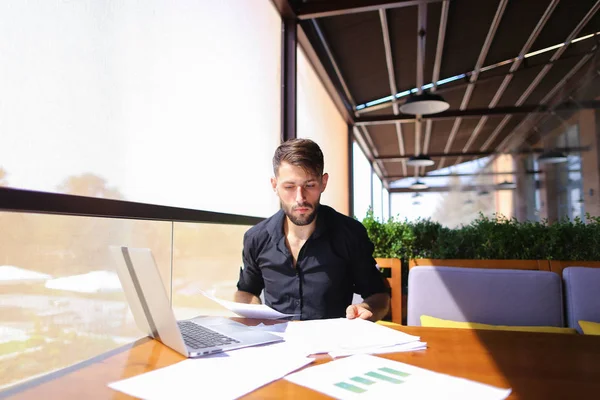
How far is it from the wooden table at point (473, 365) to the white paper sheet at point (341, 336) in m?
0.05

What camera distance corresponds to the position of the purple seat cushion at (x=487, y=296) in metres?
2.14

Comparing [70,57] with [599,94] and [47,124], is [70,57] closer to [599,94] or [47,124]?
[47,124]

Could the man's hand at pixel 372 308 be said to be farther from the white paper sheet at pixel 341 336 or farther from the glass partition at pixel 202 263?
the glass partition at pixel 202 263

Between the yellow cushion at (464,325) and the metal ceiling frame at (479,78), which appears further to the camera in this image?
the metal ceiling frame at (479,78)

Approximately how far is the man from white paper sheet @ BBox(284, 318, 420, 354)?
1.32ft

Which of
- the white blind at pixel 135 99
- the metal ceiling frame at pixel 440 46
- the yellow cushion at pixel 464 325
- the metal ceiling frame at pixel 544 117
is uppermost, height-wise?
the metal ceiling frame at pixel 440 46

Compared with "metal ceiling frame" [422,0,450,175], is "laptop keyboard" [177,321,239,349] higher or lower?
lower

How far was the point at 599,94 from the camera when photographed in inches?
232

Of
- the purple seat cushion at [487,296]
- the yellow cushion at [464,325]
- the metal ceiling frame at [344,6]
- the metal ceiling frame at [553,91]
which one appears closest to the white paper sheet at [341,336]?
the yellow cushion at [464,325]

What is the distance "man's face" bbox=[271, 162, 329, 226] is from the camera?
1.61 metres

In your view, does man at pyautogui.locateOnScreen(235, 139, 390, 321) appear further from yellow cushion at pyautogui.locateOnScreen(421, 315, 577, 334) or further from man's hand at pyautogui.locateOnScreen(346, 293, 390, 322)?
yellow cushion at pyautogui.locateOnScreen(421, 315, 577, 334)

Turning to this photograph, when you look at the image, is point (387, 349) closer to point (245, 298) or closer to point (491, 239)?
point (245, 298)

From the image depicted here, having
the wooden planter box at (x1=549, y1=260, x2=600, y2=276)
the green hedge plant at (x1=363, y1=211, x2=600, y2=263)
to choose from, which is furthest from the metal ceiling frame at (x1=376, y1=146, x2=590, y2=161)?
the wooden planter box at (x1=549, y1=260, x2=600, y2=276)

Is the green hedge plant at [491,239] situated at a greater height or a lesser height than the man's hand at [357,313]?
greater
